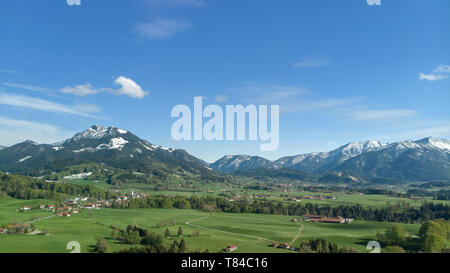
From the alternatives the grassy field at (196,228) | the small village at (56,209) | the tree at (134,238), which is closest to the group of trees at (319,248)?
the grassy field at (196,228)

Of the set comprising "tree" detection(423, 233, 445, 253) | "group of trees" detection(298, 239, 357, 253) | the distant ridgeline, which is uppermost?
"tree" detection(423, 233, 445, 253)

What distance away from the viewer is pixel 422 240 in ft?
109

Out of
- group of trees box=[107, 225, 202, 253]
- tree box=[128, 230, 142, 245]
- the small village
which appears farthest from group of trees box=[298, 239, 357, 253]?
the small village

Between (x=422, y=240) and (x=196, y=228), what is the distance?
29.1 m

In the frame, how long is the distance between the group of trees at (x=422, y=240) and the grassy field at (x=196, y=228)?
A: 2.85 meters

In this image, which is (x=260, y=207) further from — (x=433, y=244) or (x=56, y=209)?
(x=56, y=209)

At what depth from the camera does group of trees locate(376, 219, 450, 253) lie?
3088 centimetres

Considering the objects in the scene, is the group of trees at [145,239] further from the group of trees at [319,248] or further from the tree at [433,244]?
the tree at [433,244]

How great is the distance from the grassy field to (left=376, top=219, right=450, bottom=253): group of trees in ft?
9.37

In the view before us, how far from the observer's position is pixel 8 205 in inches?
2347

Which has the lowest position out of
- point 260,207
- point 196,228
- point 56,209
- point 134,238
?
point 260,207

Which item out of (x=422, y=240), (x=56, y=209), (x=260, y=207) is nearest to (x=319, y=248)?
(x=422, y=240)

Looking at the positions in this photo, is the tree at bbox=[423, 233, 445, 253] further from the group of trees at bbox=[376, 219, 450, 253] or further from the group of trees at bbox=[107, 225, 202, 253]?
the group of trees at bbox=[107, 225, 202, 253]
